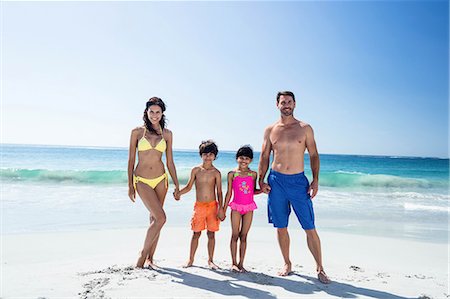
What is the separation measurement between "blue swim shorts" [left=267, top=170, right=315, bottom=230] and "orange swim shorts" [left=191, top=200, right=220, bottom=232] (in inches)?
29.2

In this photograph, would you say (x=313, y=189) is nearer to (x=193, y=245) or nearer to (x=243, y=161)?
(x=243, y=161)

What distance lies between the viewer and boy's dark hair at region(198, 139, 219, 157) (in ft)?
14.3

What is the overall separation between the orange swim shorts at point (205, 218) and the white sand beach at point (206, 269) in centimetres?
55

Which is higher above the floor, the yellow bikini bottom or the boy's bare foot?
the yellow bikini bottom

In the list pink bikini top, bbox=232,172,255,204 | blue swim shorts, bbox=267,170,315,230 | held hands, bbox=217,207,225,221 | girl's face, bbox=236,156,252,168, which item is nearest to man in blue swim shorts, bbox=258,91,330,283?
blue swim shorts, bbox=267,170,315,230

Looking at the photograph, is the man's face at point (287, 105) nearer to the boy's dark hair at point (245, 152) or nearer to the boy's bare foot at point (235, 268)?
the boy's dark hair at point (245, 152)

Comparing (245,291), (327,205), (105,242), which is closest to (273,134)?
(245,291)

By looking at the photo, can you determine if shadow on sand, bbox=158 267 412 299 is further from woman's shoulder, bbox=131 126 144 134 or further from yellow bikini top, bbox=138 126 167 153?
woman's shoulder, bbox=131 126 144 134

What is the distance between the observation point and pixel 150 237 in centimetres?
404

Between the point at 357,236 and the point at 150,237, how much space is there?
456cm

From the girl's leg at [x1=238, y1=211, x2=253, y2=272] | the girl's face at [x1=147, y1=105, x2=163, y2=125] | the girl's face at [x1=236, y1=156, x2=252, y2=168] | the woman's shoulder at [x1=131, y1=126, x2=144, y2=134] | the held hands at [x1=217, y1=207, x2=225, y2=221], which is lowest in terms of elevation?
the girl's leg at [x1=238, y1=211, x2=253, y2=272]

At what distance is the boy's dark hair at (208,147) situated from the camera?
434cm

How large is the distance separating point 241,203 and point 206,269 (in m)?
0.98

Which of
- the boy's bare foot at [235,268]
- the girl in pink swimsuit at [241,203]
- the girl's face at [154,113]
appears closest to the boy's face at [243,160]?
the girl in pink swimsuit at [241,203]
